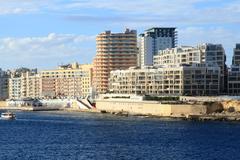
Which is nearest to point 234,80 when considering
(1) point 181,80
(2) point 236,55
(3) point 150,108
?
(1) point 181,80

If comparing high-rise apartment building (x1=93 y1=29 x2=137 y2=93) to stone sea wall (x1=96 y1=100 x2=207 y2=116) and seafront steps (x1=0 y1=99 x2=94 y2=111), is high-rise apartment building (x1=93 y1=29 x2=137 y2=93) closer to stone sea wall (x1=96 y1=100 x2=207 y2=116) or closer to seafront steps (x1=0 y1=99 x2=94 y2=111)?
seafront steps (x1=0 y1=99 x2=94 y2=111)

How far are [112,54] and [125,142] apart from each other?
114 metres

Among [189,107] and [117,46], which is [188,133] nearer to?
[189,107]

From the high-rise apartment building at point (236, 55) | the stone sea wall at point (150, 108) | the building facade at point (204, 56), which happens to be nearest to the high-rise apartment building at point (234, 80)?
the building facade at point (204, 56)

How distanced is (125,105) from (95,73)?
42850mm

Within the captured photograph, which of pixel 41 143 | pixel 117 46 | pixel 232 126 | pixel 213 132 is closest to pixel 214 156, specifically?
pixel 41 143

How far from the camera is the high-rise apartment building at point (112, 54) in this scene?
192 m

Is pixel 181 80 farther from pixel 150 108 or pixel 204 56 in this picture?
pixel 204 56

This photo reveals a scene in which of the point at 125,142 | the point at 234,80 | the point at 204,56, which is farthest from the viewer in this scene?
the point at 204,56

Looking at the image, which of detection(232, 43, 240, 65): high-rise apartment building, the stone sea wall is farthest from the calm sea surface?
detection(232, 43, 240, 65): high-rise apartment building

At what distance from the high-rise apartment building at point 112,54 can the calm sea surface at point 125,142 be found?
8426 centimetres

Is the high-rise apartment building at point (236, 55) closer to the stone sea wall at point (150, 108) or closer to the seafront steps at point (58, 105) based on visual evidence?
the stone sea wall at point (150, 108)

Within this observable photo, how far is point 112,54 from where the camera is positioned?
7559 inches

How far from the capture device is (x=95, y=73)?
196 metres
